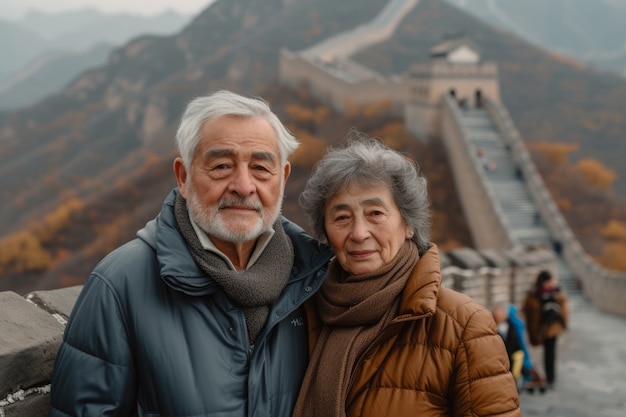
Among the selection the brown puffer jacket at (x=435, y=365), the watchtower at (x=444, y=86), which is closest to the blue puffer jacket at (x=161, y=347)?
the brown puffer jacket at (x=435, y=365)

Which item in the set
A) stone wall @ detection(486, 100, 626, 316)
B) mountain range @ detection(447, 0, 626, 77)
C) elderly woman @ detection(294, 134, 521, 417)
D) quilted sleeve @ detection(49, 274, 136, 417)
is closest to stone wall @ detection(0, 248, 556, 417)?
quilted sleeve @ detection(49, 274, 136, 417)

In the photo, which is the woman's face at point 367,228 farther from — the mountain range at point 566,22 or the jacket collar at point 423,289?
the mountain range at point 566,22

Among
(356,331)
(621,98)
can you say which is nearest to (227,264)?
(356,331)

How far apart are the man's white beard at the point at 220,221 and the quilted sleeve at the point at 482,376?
91 centimetres

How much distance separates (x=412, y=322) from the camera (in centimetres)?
269

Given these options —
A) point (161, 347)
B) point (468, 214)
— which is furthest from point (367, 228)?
point (468, 214)

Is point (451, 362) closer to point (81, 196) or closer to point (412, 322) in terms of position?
point (412, 322)

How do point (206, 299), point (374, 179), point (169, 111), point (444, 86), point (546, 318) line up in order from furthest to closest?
point (169, 111) → point (444, 86) → point (546, 318) → point (374, 179) → point (206, 299)

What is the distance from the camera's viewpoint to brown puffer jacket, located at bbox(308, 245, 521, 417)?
253 cm

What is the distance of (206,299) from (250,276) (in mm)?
189

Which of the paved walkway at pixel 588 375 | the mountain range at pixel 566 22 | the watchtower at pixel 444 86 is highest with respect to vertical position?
the mountain range at pixel 566 22

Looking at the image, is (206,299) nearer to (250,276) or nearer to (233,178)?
(250,276)

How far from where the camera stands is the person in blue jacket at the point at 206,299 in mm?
2344

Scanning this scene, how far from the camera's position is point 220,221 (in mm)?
2650
